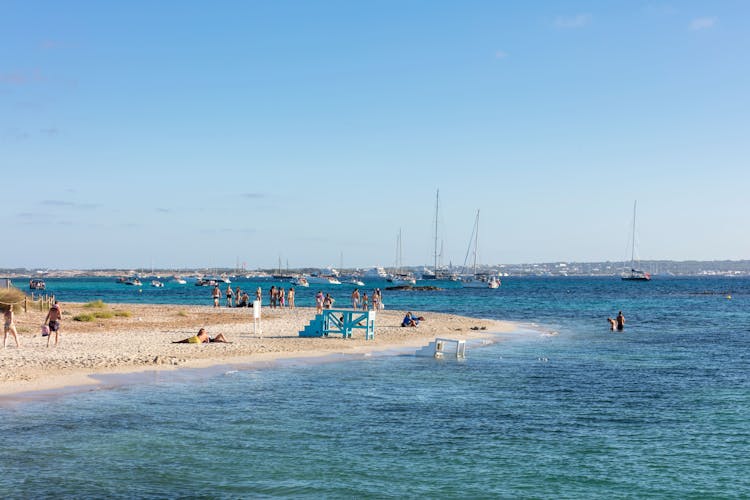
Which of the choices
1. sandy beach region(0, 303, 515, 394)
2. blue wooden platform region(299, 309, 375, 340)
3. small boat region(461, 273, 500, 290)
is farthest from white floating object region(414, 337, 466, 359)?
small boat region(461, 273, 500, 290)

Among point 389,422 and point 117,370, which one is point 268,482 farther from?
point 117,370

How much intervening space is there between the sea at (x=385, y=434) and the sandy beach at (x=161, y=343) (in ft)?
5.76

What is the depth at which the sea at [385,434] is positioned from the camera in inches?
523

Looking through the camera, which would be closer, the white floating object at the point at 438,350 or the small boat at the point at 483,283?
the white floating object at the point at 438,350

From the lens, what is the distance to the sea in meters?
13.3

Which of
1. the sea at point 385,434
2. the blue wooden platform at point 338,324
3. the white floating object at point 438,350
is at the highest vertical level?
the blue wooden platform at point 338,324

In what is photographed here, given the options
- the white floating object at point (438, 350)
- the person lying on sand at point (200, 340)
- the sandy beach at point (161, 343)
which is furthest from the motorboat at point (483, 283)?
the person lying on sand at point (200, 340)

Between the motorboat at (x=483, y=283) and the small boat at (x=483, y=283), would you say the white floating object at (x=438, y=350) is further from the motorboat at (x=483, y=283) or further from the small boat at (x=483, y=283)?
the motorboat at (x=483, y=283)

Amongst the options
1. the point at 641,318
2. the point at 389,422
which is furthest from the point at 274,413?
the point at 641,318

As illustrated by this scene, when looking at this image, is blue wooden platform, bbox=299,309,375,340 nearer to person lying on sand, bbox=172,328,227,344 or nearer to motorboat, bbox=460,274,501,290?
person lying on sand, bbox=172,328,227,344

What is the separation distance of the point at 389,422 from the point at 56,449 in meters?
7.21

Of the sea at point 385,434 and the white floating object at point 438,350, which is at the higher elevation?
the white floating object at point 438,350

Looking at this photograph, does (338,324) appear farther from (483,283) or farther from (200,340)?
Answer: (483,283)

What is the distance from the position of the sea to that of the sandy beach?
69.2 inches
